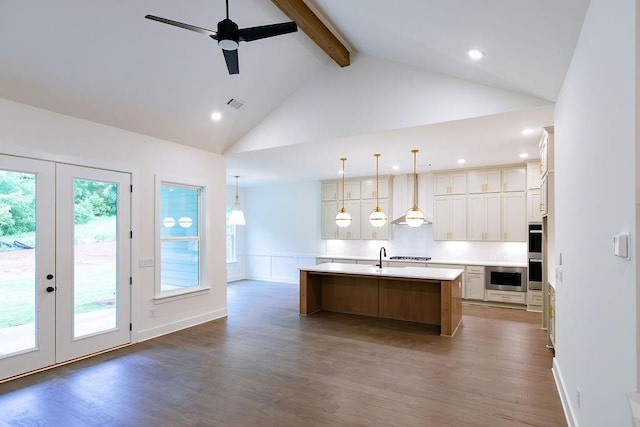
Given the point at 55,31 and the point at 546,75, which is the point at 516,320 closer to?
the point at 546,75

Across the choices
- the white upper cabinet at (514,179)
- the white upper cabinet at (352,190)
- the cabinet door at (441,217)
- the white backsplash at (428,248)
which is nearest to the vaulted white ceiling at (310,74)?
the white upper cabinet at (514,179)

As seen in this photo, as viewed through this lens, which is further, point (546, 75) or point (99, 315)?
point (99, 315)

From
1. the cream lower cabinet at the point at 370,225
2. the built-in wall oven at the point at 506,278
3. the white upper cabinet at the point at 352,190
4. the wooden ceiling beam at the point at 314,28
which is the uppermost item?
the wooden ceiling beam at the point at 314,28

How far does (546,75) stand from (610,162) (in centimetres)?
198

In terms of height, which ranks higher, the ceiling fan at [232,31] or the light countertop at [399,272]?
the ceiling fan at [232,31]

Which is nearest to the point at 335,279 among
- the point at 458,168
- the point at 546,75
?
the point at 458,168

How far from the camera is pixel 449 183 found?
7535 millimetres

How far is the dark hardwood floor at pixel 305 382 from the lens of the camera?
287 cm

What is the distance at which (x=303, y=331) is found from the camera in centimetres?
521

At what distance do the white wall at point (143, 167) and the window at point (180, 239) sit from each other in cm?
15

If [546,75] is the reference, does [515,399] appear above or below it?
below

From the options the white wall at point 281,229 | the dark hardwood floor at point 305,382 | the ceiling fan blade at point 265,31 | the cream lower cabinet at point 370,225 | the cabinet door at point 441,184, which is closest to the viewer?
the ceiling fan blade at point 265,31

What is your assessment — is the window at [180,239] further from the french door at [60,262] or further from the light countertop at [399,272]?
the light countertop at [399,272]

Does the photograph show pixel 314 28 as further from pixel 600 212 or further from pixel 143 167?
pixel 600 212
